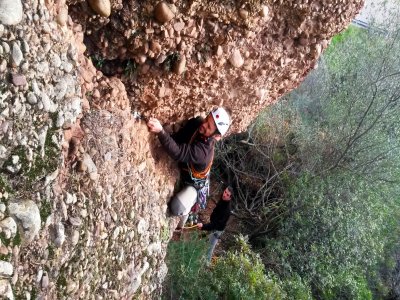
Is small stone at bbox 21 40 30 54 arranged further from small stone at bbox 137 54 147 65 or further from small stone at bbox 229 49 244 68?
small stone at bbox 229 49 244 68

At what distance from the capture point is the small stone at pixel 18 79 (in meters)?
2.41

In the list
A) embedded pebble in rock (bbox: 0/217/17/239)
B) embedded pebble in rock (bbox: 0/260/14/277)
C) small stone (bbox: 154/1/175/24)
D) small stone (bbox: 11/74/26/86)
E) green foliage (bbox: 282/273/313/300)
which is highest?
small stone (bbox: 154/1/175/24)

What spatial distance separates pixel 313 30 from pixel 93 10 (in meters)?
2.47

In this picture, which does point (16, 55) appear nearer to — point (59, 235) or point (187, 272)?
point (59, 235)

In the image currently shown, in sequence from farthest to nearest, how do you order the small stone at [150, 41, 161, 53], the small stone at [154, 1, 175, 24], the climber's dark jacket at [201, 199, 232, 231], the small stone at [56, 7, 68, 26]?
the climber's dark jacket at [201, 199, 232, 231] → the small stone at [150, 41, 161, 53] → the small stone at [154, 1, 175, 24] → the small stone at [56, 7, 68, 26]

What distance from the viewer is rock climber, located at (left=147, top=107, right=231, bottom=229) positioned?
4567 millimetres

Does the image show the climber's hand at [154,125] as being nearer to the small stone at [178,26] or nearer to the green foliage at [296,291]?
the small stone at [178,26]

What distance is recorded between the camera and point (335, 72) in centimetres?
1190

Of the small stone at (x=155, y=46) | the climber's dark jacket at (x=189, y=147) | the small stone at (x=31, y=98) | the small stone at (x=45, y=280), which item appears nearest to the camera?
the small stone at (x=31, y=98)

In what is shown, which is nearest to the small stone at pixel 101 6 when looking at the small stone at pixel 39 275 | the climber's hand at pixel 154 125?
the climber's hand at pixel 154 125

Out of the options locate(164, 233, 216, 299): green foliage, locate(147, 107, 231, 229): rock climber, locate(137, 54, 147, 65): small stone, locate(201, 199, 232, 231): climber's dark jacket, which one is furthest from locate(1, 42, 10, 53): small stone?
locate(201, 199, 232, 231): climber's dark jacket

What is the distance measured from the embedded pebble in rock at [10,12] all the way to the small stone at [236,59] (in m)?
2.27

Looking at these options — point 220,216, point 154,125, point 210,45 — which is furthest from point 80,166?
point 220,216

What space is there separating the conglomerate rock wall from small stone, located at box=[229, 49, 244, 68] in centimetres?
2
